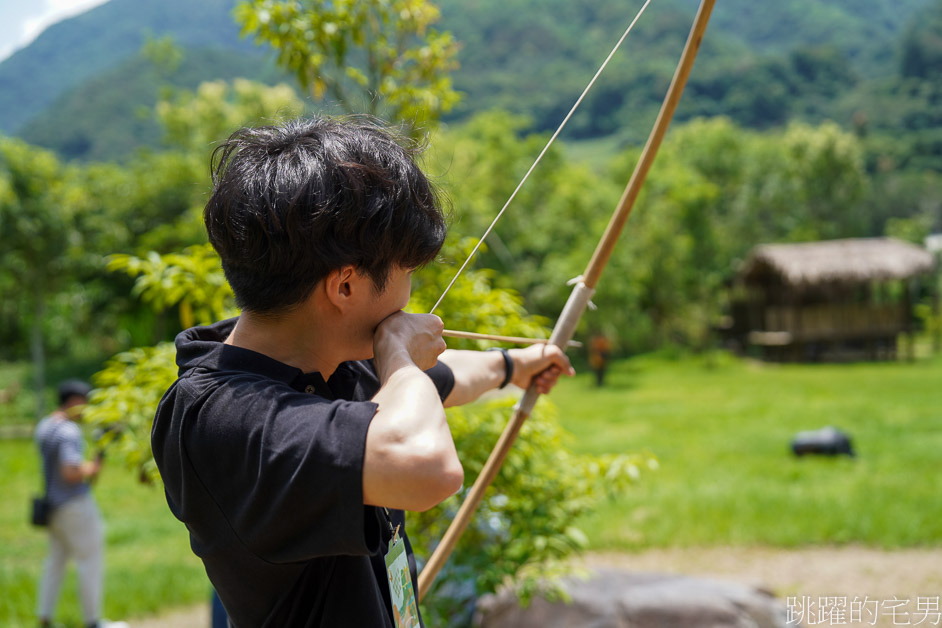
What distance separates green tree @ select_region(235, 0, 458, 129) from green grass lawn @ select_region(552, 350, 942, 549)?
4393 millimetres

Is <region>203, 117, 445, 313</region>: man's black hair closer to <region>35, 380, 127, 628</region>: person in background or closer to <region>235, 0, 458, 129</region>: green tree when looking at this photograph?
<region>235, 0, 458, 129</region>: green tree

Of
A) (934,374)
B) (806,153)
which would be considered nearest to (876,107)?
(806,153)

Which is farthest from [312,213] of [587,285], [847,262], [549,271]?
[847,262]

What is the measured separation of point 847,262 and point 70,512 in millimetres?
20781

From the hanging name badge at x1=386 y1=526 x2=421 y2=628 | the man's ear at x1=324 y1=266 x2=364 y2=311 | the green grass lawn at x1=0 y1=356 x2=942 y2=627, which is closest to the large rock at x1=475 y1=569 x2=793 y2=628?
the green grass lawn at x1=0 y1=356 x2=942 y2=627

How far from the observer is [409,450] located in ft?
3.32

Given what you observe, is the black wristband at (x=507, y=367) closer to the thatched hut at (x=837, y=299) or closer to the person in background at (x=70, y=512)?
the person in background at (x=70, y=512)

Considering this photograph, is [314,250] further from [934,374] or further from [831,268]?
[831,268]

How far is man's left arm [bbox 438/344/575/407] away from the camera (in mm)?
1992

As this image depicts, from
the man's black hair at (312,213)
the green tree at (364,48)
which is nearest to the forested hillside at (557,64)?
the green tree at (364,48)

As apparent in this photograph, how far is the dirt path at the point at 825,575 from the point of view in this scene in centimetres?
518

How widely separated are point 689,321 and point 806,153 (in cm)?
1528

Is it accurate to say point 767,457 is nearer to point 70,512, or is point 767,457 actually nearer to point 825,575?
point 825,575

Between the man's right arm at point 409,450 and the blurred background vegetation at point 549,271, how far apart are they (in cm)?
55
